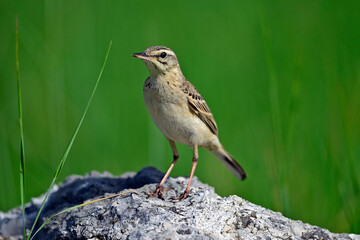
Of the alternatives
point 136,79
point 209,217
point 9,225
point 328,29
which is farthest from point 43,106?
point 209,217

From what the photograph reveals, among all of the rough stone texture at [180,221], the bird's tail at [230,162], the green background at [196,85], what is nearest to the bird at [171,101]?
the bird's tail at [230,162]

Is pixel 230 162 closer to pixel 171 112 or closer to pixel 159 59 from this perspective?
pixel 171 112

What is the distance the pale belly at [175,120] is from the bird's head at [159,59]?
281mm

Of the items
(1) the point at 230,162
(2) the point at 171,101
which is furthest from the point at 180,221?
(1) the point at 230,162

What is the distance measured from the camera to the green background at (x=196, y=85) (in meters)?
7.52

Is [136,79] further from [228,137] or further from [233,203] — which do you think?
[233,203]

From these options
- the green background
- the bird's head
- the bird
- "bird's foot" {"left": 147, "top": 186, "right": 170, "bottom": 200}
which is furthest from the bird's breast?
the green background

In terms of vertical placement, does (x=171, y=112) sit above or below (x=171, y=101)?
below

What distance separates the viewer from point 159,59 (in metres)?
5.49

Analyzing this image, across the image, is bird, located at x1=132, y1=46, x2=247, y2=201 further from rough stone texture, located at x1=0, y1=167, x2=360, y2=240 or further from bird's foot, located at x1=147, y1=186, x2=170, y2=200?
Answer: rough stone texture, located at x1=0, y1=167, x2=360, y2=240

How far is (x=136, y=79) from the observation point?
33.7 ft

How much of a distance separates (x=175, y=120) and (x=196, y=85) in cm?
410

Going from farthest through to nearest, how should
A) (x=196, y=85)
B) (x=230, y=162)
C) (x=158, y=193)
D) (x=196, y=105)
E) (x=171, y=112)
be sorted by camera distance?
(x=196, y=85)
(x=230, y=162)
(x=196, y=105)
(x=171, y=112)
(x=158, y=193)

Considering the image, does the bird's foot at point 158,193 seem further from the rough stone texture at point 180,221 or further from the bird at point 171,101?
the bird at point 171,101
